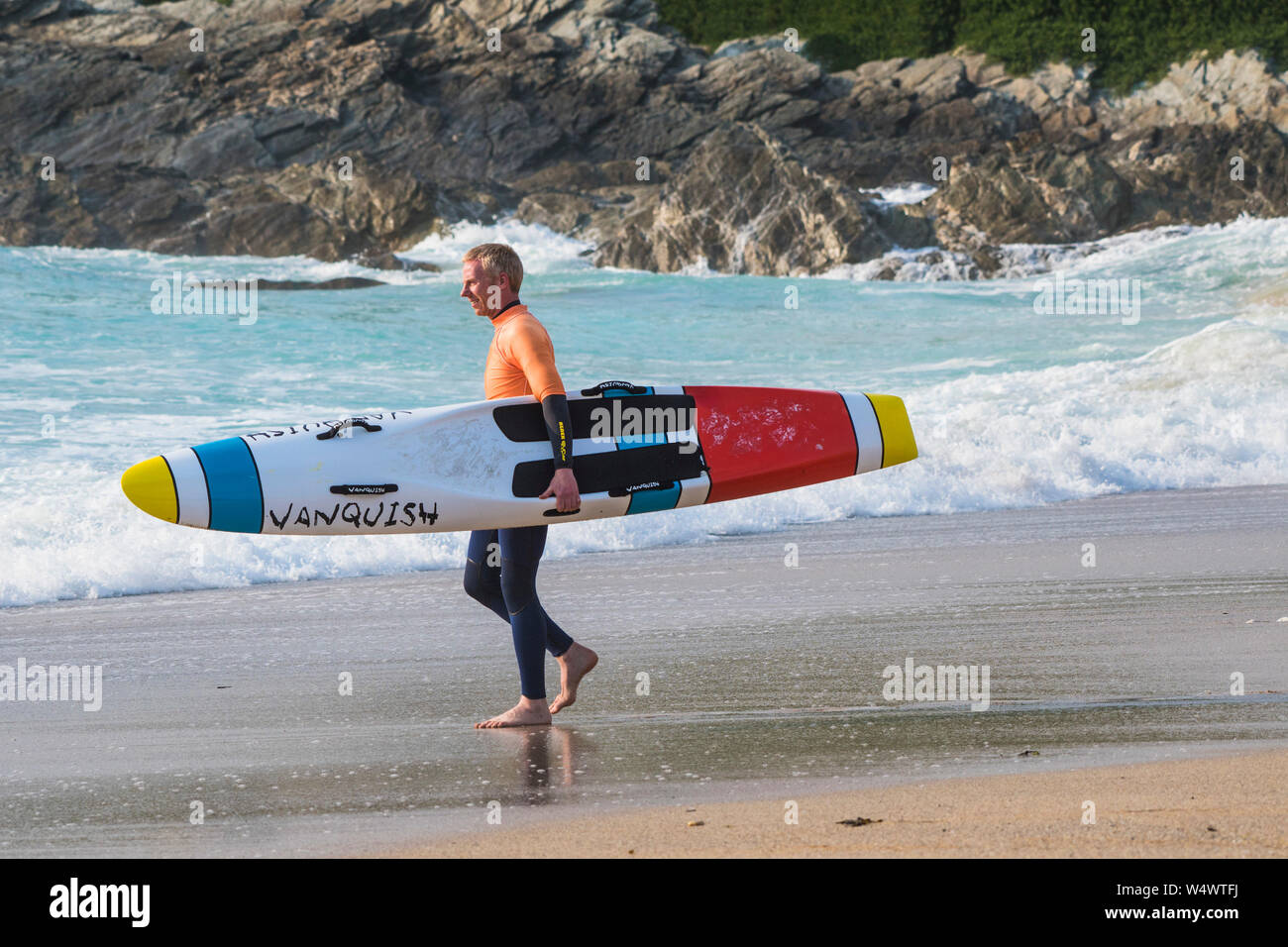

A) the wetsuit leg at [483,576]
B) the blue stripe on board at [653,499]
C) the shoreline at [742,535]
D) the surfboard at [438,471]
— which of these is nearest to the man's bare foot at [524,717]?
the wetsuit leg at [483,576]

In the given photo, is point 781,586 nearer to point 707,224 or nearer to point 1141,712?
point 1141,712

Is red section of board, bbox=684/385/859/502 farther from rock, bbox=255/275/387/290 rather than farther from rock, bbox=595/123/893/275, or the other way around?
rock, bbox=595/123/893/275

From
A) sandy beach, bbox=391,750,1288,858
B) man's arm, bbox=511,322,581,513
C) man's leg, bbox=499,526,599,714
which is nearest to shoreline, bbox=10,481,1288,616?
man's leg, bbox=499,526,599,714

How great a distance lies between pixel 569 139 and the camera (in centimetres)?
4412

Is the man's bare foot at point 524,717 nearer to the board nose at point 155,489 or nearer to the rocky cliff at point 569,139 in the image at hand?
the board nose at point 155,489

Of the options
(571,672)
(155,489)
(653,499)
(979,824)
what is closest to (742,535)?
(653,499)

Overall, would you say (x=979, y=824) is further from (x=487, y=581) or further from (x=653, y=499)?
(x=653, y=499)

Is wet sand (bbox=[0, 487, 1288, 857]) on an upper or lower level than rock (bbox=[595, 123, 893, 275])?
lower

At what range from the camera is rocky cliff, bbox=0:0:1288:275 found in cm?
3023

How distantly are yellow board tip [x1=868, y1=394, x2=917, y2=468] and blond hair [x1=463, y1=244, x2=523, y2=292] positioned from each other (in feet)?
5.84

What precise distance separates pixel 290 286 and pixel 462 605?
A: 18.9 meters

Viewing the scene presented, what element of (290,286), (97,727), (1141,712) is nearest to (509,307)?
(97,727)

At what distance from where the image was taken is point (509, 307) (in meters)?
4.00
